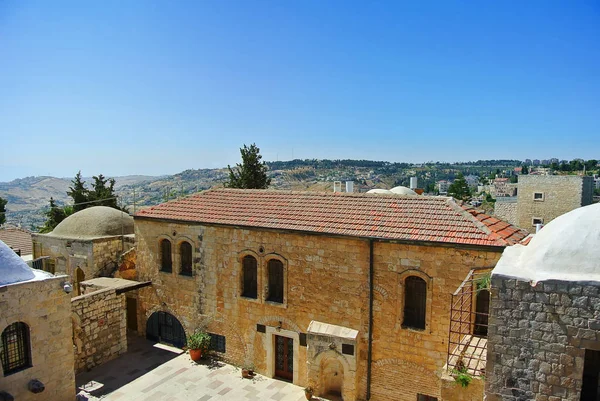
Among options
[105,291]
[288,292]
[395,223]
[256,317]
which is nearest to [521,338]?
[395,223]

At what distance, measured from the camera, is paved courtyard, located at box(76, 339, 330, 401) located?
41.8 ft

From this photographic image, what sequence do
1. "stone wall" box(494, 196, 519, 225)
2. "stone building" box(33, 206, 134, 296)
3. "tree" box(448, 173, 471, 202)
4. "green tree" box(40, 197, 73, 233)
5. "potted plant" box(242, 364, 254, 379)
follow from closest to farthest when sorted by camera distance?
1. "potted plant" box(242, 364, 254, 379)
2. "stone building" box(33, 206, 134, 296)
3. "green tree" box(40, 197, 73, 233)
4. "stone wall" box(494, 196, 519, 225)
5. "tree" box(448, 173, 471, 202)

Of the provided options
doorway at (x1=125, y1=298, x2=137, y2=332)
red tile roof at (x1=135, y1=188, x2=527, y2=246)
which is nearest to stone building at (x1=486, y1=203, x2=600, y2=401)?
red tile roof at (x1=135, y1=188, x2=527, y2=246)

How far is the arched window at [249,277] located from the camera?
14195 mm

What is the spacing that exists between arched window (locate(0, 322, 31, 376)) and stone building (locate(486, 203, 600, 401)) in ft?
37.9

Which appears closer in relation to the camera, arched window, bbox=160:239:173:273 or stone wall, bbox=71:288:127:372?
stone wall, bbox=71:288:127:372

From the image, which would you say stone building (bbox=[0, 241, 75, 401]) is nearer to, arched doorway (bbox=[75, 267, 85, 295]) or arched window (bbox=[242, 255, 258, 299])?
arched window (bbox=[242, 255, 258, 299])

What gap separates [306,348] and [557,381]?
848cm

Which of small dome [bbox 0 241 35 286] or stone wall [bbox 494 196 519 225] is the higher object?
small dome [bbox 0 241 35 286]

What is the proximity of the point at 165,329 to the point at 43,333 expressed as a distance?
6.06 meters

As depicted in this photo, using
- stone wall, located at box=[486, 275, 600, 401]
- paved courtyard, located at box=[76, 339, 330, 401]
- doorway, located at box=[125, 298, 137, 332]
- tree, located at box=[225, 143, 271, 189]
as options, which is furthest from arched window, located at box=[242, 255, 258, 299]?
tree, located at box=[225, 143, 271, 189]

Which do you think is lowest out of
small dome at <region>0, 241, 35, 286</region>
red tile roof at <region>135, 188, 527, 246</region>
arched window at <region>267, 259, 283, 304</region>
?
arched window at <region>267, 259, 283, 304</region>

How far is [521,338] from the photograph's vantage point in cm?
611

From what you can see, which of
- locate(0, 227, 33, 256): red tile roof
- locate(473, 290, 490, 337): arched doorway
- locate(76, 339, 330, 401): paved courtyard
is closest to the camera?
locate(473, 290, 490, 337): arched doorway
